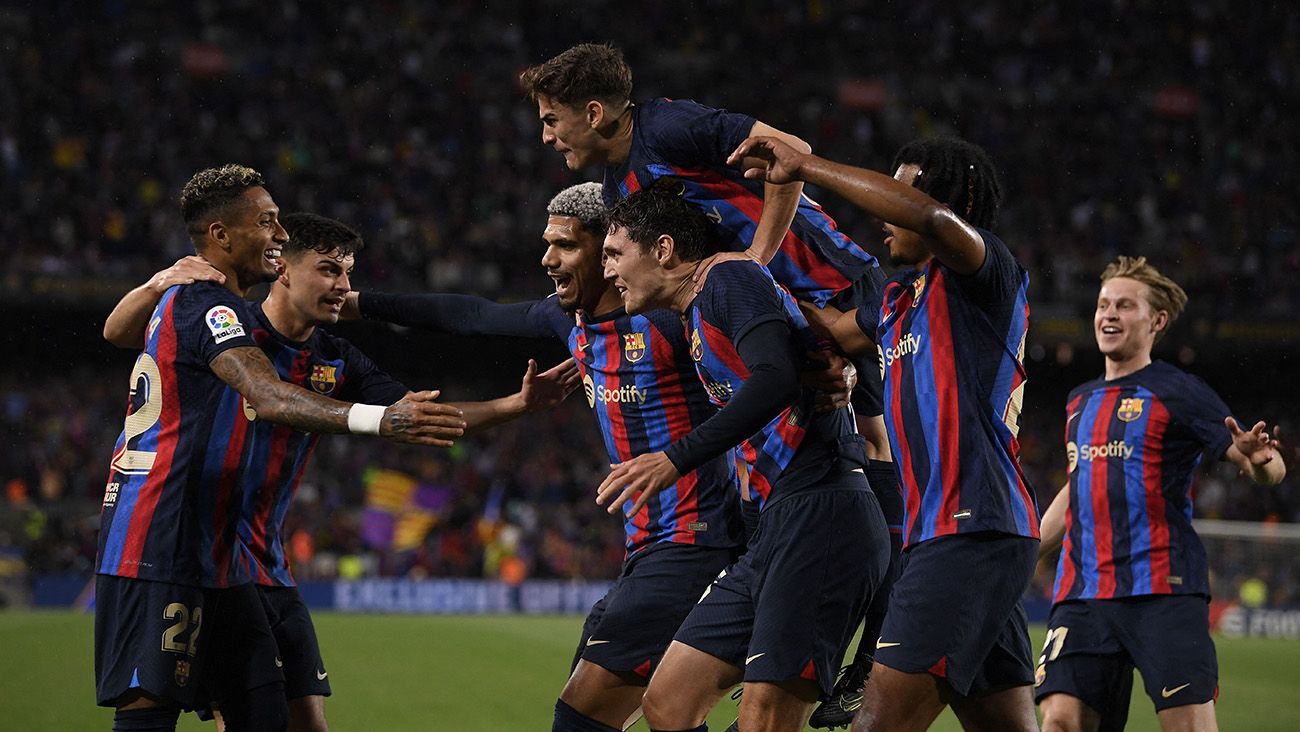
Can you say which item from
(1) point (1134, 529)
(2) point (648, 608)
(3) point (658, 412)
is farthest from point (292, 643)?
(1) point (1134, 529)

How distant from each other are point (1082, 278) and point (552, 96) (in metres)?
24.0

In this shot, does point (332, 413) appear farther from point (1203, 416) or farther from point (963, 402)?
point (1203, 416)

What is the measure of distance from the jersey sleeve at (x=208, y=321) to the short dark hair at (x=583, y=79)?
1514mm

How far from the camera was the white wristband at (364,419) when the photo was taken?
475 cm

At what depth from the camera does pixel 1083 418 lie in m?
6.38

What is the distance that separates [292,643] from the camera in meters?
5.70

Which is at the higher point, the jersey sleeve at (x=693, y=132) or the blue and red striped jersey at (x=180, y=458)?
the jersey sleeve at (x=693, y=132)

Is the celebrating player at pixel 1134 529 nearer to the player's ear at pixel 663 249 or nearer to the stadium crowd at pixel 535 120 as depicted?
the player's ear at pixel 663 249

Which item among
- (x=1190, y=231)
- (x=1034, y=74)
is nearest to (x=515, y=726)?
(x=1190, y=231)

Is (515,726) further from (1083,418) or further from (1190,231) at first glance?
(1190,231)

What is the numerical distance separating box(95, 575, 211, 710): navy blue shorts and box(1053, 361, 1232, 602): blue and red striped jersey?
11.7 ft

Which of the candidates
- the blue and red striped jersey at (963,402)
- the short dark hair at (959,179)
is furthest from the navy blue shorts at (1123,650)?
the short dark hair at (959,179)

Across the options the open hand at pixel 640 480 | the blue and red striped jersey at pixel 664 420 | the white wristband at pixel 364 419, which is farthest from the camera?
the blue and red striped jersey at pixel 664 420

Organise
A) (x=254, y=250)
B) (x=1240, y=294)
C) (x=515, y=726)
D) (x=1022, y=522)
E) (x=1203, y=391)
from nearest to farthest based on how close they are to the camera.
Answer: (x=1022, y=522), (x=254, y=250), (x=1203, y=391), (x=515, y=726), (x=1240, y=294)
